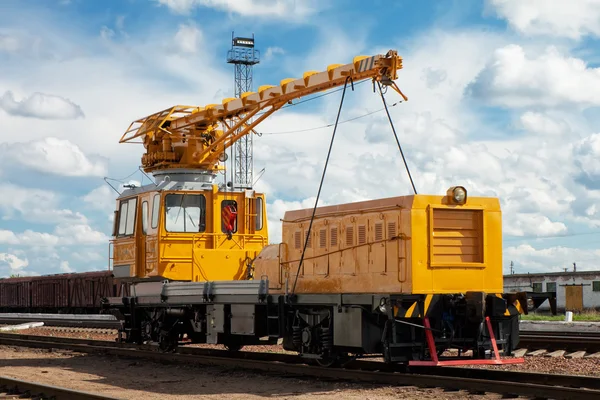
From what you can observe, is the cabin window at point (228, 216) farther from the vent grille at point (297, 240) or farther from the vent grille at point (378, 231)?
the vent grille at point (378, 231)

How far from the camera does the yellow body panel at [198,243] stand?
55.6ft

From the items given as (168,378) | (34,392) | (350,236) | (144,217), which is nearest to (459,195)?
(350,236)

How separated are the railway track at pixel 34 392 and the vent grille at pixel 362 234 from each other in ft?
15.7

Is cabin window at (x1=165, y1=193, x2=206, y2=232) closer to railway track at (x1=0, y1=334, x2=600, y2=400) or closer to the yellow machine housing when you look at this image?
railway track at (x1=0, y1=334, x2=600, y2=400)

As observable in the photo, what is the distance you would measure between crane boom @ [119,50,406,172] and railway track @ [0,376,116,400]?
7308 mm

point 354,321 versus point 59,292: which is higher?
point 354,321

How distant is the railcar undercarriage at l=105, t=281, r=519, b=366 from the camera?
11750 millimetres

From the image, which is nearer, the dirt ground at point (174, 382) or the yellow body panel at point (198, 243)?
the dirt ground at point (174, 382)

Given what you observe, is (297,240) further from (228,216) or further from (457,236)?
A: (228,216)

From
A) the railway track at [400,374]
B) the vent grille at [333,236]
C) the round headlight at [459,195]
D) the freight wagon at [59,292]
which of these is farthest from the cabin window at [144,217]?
the freight wagon at [59,292]

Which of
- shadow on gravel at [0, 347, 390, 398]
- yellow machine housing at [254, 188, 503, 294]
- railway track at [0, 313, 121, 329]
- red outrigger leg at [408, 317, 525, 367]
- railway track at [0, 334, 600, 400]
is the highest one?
yellow machine housing at [254, 188, 503, 294]

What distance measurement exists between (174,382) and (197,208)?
5.19 metres

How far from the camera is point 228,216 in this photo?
17.6 meters

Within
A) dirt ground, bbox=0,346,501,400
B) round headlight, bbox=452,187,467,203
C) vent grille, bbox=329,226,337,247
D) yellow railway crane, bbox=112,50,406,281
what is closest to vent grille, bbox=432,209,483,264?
round headlight, bbox=452,187,467,203
